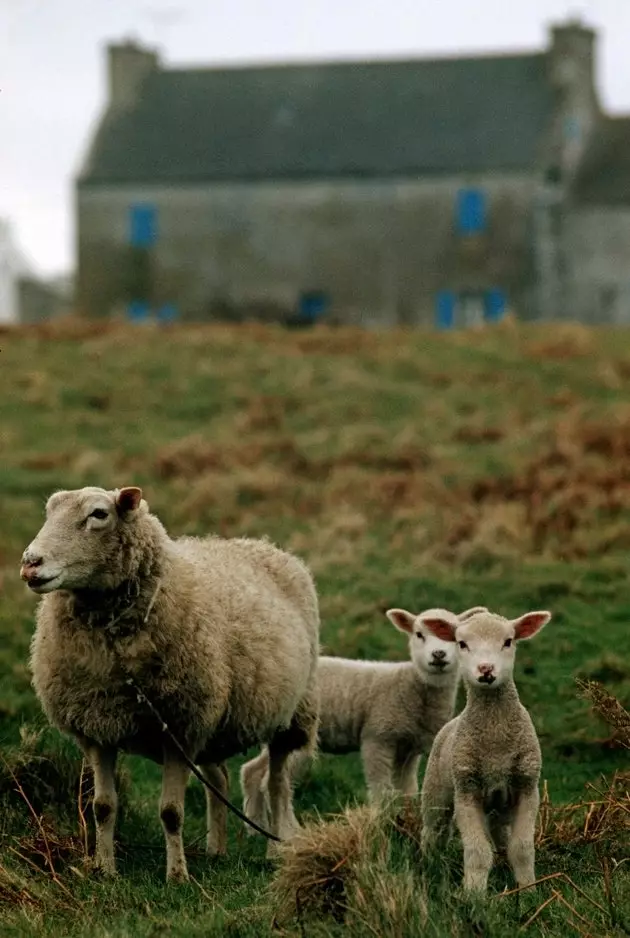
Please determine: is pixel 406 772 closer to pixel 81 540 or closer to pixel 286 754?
pixel 286 754

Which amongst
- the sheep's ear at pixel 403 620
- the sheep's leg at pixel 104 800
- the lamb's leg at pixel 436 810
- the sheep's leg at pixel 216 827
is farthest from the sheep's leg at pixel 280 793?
the lamb's leg at pixel 436 810

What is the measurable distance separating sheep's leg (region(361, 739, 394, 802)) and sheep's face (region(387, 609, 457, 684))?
24.6 inches

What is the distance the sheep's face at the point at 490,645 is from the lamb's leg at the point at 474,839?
21.8 inches

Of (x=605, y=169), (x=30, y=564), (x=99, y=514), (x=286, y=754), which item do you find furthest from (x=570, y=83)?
(x=30, y=564)

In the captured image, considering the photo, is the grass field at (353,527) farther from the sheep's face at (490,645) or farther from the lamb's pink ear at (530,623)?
the lamb's pink ear at (530,623)

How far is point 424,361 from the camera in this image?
25.2 metres

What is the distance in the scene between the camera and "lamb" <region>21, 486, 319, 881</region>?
7.11 meters

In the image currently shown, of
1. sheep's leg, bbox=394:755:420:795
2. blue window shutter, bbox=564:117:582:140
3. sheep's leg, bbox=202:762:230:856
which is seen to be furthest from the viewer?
blue window shutter, bbox=564:117:582:140

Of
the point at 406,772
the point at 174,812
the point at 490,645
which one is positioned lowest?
the point at 406,772

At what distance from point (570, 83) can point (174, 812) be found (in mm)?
48585

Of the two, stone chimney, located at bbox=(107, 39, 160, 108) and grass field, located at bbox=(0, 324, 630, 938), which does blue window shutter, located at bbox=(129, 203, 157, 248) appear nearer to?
stone chimney, located at bbox=(107, 39, 160, 108)

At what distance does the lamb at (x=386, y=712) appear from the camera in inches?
351

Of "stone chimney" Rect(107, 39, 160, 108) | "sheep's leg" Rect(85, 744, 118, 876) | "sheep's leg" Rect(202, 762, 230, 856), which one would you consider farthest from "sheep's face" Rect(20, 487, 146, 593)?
"stone chimney" Rect(107, 39, 160, 108)

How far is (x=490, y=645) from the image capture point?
6797 mm
